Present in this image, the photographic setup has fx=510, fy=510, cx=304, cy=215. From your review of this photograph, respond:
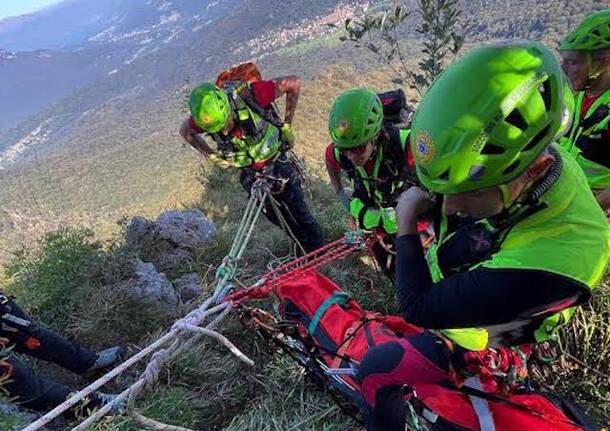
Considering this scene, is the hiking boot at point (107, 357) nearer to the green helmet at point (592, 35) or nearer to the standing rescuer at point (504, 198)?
the standing rescuer at point (504, 198)

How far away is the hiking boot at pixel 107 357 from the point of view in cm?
365

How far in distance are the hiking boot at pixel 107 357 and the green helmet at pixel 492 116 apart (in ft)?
10.1

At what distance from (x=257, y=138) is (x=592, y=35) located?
2854mm

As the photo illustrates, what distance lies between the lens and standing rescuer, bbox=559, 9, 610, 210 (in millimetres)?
2893

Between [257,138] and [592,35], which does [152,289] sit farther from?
[592,35]

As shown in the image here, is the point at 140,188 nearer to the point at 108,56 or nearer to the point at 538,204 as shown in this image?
the point at 538,204

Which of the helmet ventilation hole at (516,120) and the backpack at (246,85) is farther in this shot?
the backpack at (246,85)

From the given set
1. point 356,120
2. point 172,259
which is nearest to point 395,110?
point 356,120

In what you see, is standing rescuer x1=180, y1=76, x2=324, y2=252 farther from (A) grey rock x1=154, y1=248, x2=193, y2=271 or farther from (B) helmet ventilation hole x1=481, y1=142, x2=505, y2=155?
(B) helmet ventilation hole x1=481, y1=142, x2=505, y2=155

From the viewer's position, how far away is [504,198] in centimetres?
152

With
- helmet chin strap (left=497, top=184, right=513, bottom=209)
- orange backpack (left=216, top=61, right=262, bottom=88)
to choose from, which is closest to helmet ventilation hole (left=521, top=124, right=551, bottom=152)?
helmet chin strap (left=497, top=184, right=513, bottom=209)

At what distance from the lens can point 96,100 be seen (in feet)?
348

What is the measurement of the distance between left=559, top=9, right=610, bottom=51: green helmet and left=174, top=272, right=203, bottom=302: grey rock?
3531 millimetres

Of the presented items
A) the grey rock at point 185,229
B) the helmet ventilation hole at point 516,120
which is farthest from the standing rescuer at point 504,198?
the grey rock at point 185,229
